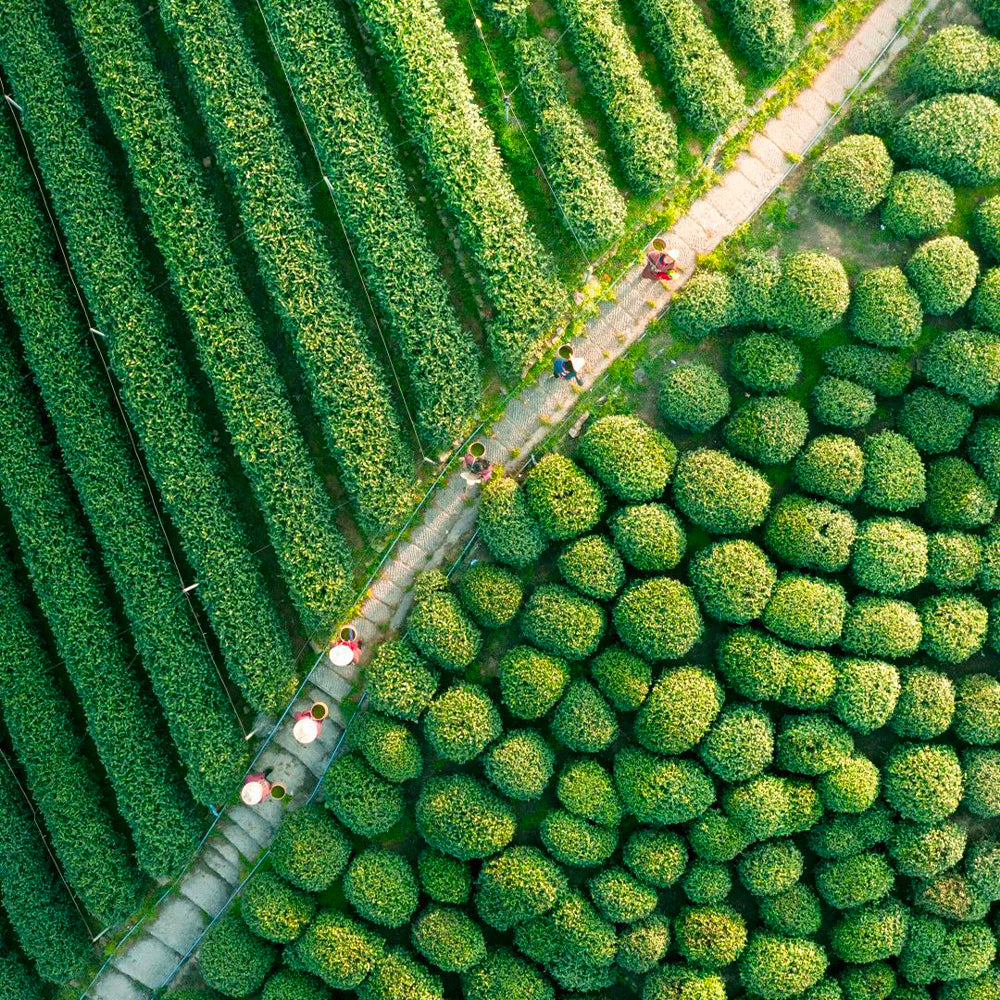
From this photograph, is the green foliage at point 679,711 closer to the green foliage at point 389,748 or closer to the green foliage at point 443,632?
the green foliage at point 443,632

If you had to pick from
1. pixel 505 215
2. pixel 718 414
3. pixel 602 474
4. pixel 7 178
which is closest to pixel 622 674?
pixel 602 474

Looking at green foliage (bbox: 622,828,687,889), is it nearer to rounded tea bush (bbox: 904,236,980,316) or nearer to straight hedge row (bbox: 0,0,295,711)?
straight hedge row (bbox: 0,0,295,711)

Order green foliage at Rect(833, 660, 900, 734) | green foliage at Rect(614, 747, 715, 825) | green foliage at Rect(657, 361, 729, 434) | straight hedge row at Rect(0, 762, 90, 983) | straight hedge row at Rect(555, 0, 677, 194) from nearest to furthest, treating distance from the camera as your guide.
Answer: green foliage at Rect(833, 660, 900, 734) → green foliage at Rect(614, 747, 715, 825) → green foliage at Rect(657, 361, 729, 434) → straight hedge row at Rect(555, 0, 677, 194) → straight hedge row at Rect(0, 762, 90, 983)

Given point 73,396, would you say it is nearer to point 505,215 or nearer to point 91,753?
point 91,753

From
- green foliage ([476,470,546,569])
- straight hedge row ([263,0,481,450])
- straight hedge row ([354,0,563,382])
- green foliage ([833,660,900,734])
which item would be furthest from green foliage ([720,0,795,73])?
green foliage ([833,660,900,734])

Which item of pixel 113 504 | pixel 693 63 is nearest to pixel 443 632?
pixel 113 504

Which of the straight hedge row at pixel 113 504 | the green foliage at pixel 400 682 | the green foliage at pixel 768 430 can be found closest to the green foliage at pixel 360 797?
the green foliage at pixel 400 682
